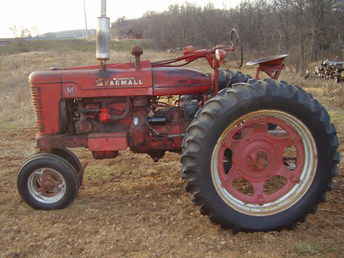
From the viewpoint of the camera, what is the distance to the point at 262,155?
3.23m

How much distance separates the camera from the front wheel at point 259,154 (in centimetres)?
294

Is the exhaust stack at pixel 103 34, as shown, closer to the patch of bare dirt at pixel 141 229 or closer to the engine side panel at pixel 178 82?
the engine side panel at pixel 178 82

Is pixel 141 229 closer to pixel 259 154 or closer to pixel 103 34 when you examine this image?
pixel 259 154

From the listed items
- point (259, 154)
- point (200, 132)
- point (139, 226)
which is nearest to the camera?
point (200, 132)

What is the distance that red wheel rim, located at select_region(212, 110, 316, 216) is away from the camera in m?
3.08

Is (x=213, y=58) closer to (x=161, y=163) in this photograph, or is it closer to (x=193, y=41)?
(x=161, y=163)

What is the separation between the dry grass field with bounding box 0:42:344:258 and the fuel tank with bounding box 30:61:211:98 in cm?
111

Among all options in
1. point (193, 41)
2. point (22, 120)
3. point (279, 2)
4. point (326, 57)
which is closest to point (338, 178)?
point (22, 120)

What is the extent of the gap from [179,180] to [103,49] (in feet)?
5.71

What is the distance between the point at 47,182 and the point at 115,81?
3.81ft

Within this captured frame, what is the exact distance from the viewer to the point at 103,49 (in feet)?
11.6

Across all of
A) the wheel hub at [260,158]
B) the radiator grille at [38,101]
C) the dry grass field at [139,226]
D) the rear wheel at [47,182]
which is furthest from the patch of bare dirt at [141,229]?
the radiator grille at [38,101]

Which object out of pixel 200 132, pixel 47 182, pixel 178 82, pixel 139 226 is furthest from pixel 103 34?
pixel 139 226

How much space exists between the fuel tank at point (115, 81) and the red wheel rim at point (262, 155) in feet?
2.74
